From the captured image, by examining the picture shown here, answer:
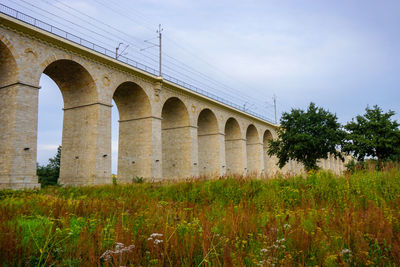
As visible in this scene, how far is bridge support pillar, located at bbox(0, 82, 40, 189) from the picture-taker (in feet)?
58.7

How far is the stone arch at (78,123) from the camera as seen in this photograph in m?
23.2

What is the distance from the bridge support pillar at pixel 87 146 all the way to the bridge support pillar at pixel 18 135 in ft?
15.1

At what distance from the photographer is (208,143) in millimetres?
39875

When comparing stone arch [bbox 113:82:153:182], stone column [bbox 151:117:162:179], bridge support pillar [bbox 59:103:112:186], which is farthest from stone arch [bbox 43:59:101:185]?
stone column [bbox 151:117:162:179]

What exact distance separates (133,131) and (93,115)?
6.29m

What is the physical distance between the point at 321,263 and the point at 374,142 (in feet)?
99.5

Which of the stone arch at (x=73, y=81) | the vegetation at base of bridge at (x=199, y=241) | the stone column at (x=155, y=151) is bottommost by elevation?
the vegetation at base of bridge at (x=199, y=241)

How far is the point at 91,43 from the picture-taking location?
2391 cm

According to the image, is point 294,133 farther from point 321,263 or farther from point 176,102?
point 321,263

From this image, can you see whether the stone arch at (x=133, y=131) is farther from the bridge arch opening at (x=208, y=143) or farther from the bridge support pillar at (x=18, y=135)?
the bridge arch opening at (x=208, y=143)

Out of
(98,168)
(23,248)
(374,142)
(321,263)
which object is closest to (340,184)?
(321,263)

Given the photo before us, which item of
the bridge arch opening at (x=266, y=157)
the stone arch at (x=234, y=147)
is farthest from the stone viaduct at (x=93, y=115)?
the bridge arch opening at (x=266, y=157)

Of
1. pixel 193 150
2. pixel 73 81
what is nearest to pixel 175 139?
pixel 193 150

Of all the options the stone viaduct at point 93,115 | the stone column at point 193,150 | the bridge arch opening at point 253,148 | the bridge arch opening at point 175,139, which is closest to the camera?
the stone viaduct at point 93,115
